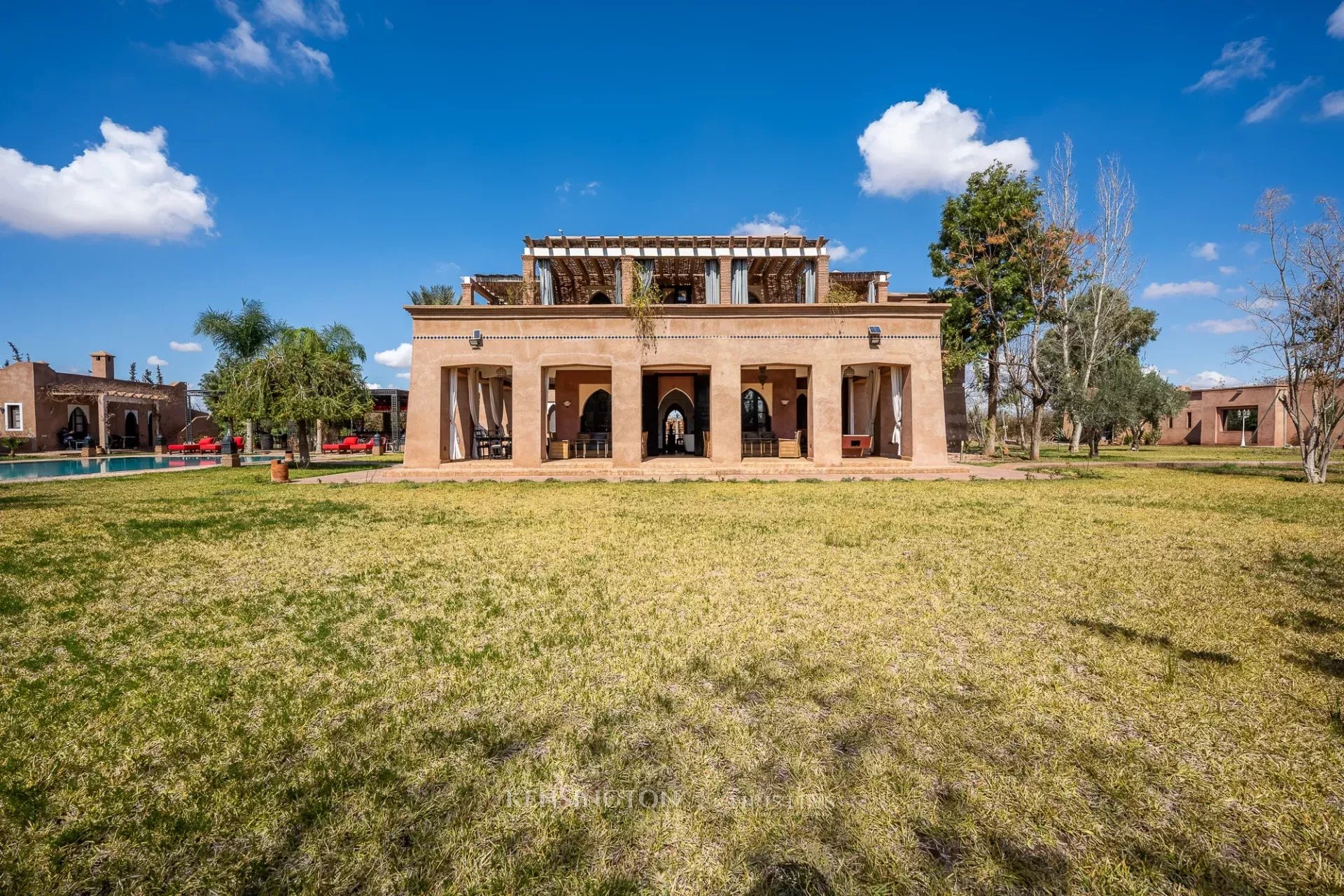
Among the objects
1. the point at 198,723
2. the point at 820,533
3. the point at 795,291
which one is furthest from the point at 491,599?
the point at 795,291

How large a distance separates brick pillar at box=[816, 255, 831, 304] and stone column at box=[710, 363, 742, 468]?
14.0 ft

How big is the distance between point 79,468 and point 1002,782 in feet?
100

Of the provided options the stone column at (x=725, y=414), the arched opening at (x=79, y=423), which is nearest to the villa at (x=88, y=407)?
the arched opening at (x=79, y=423)

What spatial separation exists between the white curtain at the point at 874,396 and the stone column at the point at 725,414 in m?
5.40

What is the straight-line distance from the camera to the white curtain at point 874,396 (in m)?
17.9

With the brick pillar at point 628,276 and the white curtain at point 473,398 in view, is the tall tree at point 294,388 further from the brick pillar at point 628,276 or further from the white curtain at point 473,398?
the brick pillar at point 628,276

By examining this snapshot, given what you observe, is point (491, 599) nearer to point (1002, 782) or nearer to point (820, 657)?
point (820, 657)

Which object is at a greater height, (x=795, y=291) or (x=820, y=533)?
(x=795, y=291)

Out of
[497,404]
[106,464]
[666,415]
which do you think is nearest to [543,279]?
[497,404]

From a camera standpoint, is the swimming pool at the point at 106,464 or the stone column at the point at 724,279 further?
the swimming pool at the point at 106,464

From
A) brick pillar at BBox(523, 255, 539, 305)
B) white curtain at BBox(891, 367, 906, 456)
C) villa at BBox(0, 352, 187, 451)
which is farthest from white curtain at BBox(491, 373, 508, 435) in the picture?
villa at BBox(0, 352, 187, 451)

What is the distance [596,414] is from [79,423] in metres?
34.5

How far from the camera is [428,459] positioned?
14.9 meters

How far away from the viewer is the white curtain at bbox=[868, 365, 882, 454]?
58.8 feet
